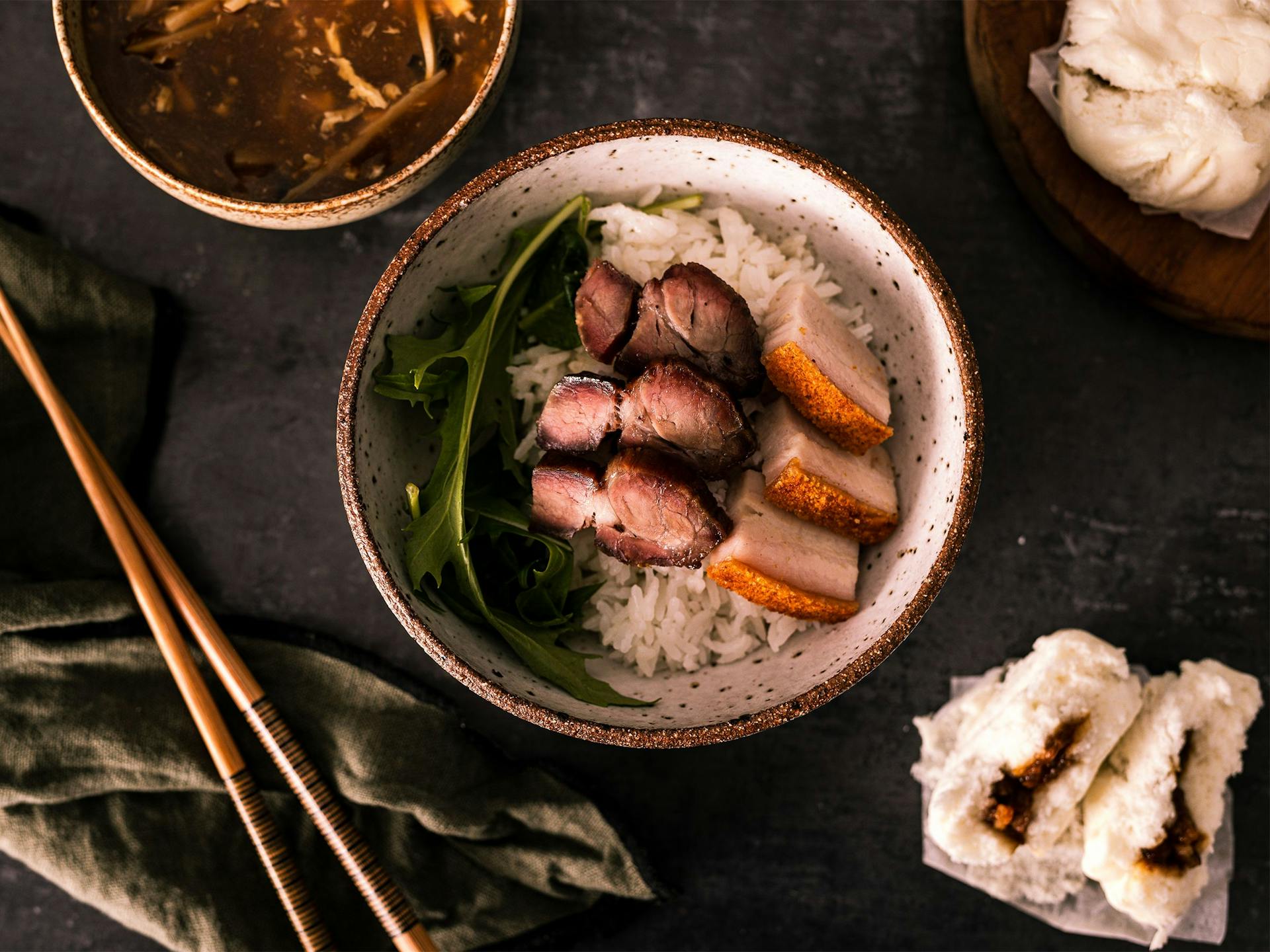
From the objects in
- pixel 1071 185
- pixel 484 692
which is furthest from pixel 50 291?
pixel 1071 185

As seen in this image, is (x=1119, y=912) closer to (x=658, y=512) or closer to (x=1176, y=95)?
(x=658, y=512)

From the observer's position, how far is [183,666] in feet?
6.37

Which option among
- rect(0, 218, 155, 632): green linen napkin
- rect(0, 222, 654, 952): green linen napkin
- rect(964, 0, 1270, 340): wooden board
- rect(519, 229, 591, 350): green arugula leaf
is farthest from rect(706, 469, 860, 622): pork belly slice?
rect(0, 218, 155, 632): green linen napkin

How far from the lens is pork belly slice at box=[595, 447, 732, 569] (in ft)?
4.97

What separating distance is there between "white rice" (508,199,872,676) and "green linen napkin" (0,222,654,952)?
525 millimetres

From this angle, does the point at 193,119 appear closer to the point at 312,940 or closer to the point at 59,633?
the point at 59,633

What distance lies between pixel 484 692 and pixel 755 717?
1.37 feet

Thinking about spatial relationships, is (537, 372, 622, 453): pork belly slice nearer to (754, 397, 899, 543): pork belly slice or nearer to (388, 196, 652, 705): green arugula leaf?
(388, 196, 652, 705): green arugula leaf

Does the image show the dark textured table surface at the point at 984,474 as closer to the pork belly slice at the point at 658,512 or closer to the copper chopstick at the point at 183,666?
the copper chopstick at the point at 183,666

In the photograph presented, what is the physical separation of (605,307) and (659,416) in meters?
0.21

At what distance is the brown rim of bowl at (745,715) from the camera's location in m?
1.47

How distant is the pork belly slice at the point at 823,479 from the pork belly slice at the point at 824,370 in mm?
32

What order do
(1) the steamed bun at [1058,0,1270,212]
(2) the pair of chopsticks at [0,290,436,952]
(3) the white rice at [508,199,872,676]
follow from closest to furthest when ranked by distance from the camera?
(3) the white rice at [508,199,872,676]
(1) the steamed bun at [1058,0,1270,212]
(2) the pair of chopsticks at [0,290,436,952]

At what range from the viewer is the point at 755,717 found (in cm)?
147
